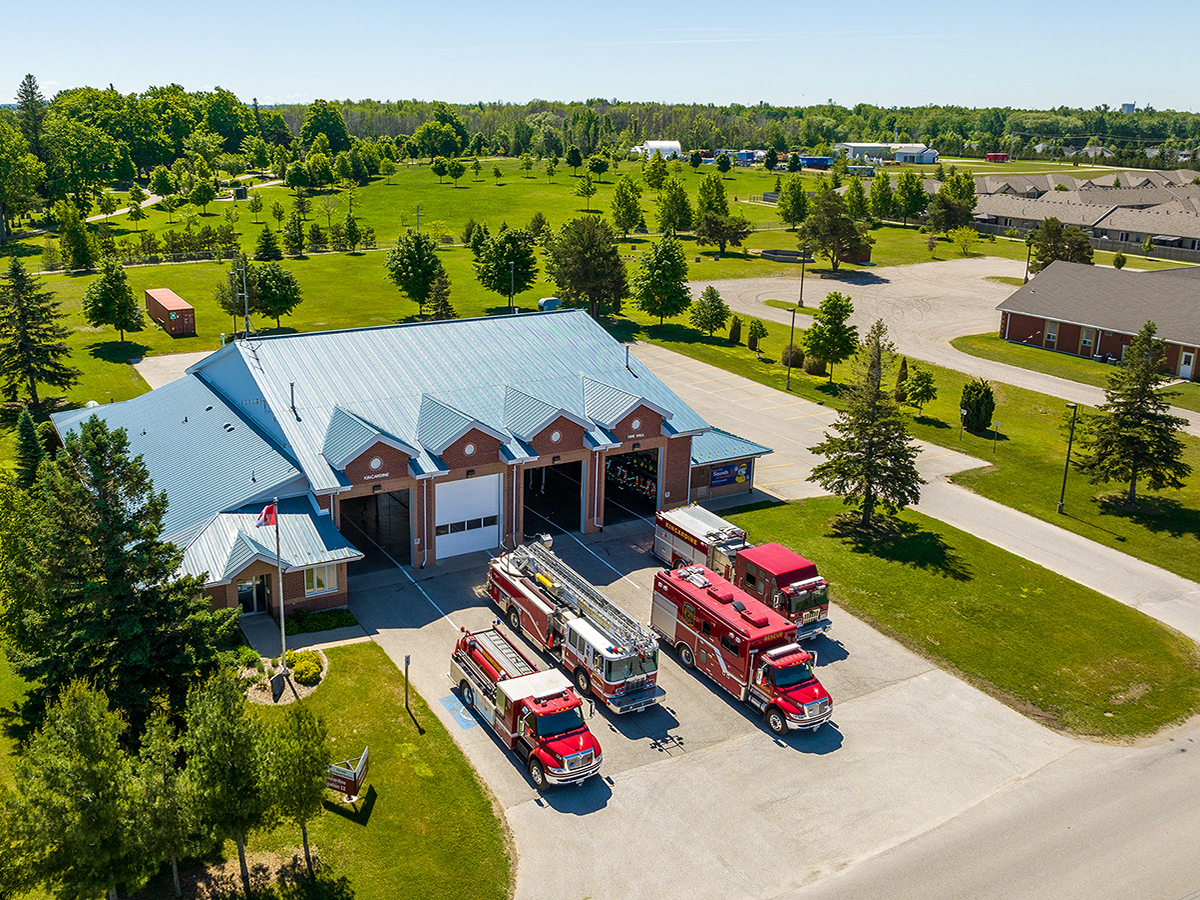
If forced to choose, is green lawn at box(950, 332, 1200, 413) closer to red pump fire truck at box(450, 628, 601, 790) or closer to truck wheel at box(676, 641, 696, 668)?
truck wheel at box(676, 641, 696, 668)

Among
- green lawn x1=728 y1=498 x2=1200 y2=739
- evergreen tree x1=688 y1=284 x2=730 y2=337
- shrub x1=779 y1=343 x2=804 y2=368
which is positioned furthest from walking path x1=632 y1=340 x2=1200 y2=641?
evergreen tree x1=688 y1=284 x2=730 y2=337

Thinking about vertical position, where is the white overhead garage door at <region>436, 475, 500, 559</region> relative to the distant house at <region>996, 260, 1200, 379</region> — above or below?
below

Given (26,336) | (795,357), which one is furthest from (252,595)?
(795,357)

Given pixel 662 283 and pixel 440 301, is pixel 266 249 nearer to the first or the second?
pixel 440 301

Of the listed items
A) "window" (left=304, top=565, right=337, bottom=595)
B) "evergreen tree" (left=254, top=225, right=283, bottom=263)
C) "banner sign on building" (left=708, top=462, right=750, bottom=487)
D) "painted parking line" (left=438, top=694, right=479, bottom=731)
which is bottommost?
"painted parking line" (left=438, top=694, right=479, bottom=731)

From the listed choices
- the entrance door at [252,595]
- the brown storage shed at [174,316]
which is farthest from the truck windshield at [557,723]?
the brown storage shed at [174,316]

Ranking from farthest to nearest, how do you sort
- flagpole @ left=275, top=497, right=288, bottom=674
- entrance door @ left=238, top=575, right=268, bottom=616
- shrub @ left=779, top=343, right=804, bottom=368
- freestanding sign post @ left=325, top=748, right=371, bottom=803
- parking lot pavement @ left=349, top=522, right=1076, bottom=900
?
shrub @ left=779, top=343, right=804, bottom=368 → entrance door @ left=238, top=575, right=268, bottom=616 → flagpole @ left=275, top=497, right=288, bottom=674 → freestanding sign post @ left=325, top=748, right=371, bottom=803 → parking lot pavement @ left=349, top=522, right=1076, bottom=900

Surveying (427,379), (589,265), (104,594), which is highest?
(589,265)
